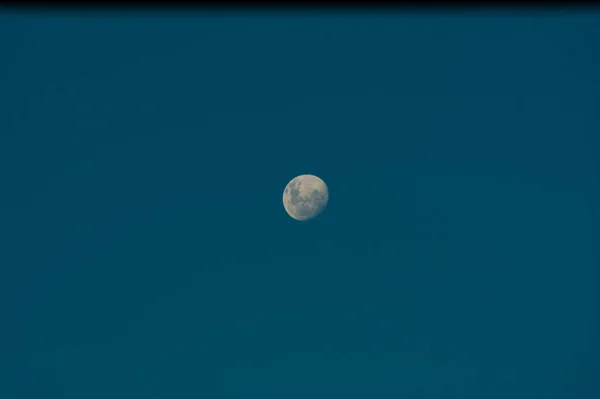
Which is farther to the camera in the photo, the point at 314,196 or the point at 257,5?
the point at 314,196

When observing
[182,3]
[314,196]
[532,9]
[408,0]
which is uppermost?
[314,196]

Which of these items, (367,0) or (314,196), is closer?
(367,0)

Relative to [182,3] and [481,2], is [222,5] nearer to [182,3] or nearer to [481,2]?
[182,3]

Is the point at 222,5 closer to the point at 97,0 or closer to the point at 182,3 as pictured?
the point at 182,3

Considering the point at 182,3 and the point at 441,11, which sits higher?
the point at 182,3

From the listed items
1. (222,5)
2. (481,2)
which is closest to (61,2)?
(222,5)

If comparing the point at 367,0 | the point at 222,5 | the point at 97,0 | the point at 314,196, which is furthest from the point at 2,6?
the point at 314,196

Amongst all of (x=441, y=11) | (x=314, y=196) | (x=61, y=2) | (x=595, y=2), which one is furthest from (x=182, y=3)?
(x=314, y=196)

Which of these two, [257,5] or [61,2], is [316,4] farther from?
[61,2]

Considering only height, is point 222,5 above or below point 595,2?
above
